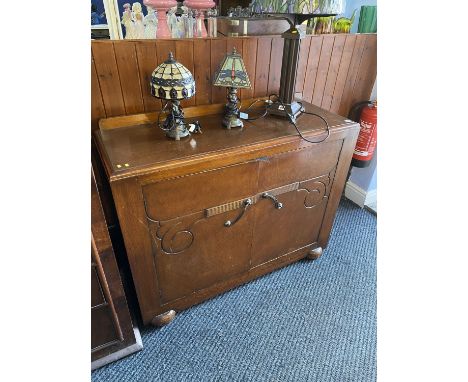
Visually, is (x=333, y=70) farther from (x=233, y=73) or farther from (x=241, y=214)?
(x=241, y=214)

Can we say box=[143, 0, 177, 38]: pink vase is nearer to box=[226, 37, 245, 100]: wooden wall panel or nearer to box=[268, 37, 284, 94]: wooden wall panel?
box=[226, 37, 245, 100]: wooden wall panel

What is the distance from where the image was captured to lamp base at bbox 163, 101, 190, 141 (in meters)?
1.00

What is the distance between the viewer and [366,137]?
171cm

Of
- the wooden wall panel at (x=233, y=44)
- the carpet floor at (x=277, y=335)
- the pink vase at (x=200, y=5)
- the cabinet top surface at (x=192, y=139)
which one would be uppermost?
the pink vase at (x=200, y=5)

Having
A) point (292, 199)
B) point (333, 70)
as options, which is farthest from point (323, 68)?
point (292, 199)

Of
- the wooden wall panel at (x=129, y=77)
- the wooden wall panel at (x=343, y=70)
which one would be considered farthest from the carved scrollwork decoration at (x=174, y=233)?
the wooden wall panel at (x=343, y=70)

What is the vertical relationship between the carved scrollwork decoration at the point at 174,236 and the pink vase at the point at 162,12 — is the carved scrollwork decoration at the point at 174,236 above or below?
below

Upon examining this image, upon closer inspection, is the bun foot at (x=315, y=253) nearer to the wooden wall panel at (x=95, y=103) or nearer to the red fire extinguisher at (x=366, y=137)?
the red fire extinguisher at (x=366, y=137)

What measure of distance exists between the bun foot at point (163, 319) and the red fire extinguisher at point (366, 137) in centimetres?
135

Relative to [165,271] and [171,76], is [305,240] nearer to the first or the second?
[165,271]

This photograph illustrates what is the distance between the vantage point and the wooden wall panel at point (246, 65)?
1.06 metres
